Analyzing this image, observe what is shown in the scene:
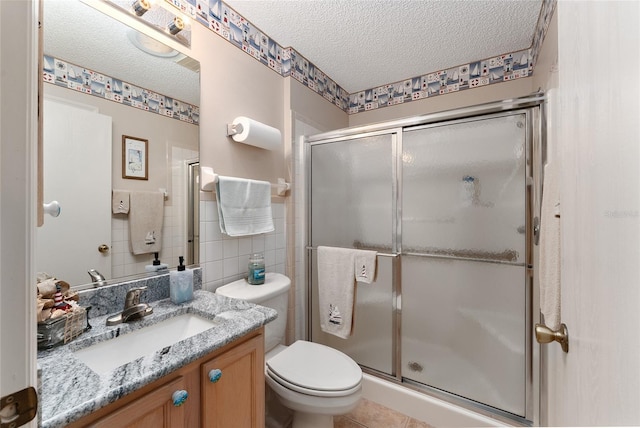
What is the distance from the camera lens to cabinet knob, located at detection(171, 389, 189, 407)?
692 millimetres

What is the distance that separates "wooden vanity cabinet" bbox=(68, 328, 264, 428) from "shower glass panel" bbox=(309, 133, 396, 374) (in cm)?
96

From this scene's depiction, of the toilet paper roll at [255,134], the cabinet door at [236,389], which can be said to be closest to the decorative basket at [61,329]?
the cabinet door at [236,389]

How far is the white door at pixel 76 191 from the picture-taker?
88 centimetres

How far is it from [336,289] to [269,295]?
0.56m

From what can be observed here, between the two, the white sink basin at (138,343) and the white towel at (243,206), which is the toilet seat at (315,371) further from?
the white towel at (243,206)

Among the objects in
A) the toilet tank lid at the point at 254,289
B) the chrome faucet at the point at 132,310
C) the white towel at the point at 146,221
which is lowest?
the toilet tank lid at the point at 254,289

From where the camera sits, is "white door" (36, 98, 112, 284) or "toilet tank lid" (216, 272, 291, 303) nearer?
"white door" (36, 98, 112, 284)

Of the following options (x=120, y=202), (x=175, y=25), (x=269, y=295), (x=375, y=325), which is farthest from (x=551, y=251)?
(x=175, y=25)

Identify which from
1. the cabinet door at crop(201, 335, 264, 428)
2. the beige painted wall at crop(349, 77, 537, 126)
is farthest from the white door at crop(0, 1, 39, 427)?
the beige painted wall at crop(349, 77, 537, 126)

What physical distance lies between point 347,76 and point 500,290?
193 cm

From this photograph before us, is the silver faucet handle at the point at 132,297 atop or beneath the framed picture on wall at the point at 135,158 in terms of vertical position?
beneath

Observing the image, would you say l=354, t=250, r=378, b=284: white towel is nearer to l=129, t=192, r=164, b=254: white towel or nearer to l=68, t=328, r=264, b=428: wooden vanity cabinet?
l=68, t=328, r=264, b=428: wooden vanity cabinet

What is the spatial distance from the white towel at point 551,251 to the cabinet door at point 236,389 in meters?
1.08

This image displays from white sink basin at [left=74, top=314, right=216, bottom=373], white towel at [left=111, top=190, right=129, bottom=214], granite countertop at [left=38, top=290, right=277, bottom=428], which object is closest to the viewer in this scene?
granite countertop at [left=38, top=290, right=277, bottom=428]
